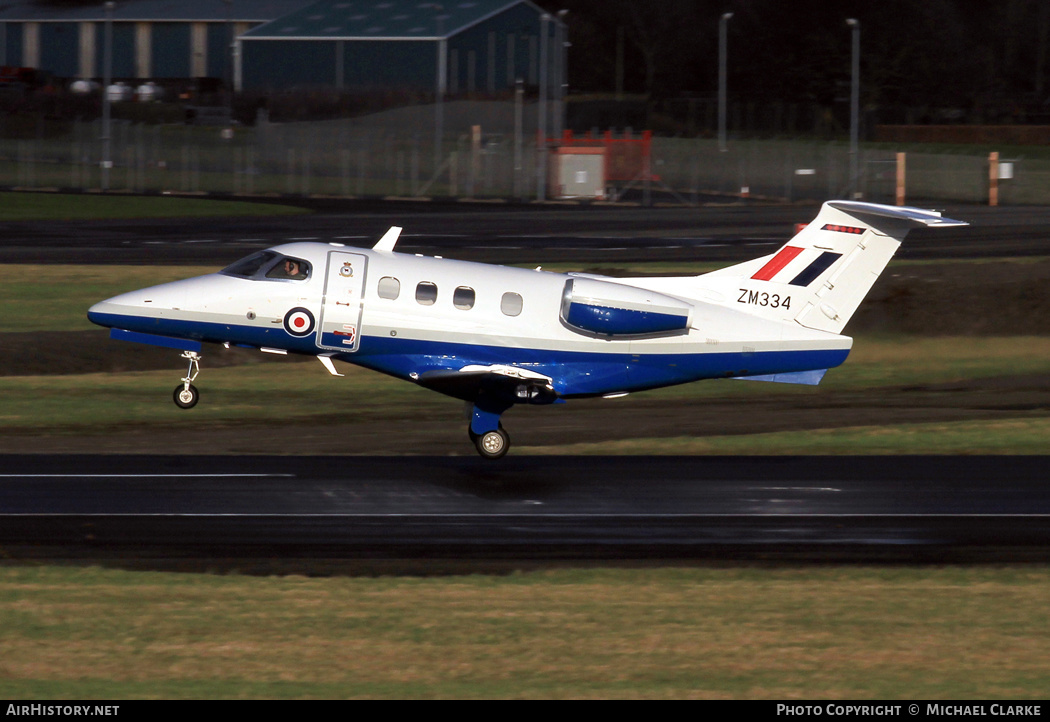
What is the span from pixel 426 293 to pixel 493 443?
8.15 feet

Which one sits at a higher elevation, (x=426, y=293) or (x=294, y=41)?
(x=294, y=41)

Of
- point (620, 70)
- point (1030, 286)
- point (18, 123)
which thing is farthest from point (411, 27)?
point (1030, 286)

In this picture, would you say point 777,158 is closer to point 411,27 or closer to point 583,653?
point 411,27

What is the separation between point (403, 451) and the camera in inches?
902

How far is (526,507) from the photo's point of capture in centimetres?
1895

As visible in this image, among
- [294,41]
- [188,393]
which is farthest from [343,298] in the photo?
[294,41]

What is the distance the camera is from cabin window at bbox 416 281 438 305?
71.3ft

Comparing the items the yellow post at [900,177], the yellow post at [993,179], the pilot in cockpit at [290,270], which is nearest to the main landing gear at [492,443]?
the pilot in cockpit at [290,270]

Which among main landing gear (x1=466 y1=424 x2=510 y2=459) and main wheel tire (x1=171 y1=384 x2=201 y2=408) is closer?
main landing gear (x1=466 y1=424 x2=510 y2=459)

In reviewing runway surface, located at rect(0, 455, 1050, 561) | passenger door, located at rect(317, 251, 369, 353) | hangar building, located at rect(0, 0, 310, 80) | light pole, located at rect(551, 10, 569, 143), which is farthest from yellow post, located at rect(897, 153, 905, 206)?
passenger door, located at rect(317, 251, 369, 353)

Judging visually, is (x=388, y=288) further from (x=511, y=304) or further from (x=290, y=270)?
(x=511, y=304)

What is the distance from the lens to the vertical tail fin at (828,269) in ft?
72.4

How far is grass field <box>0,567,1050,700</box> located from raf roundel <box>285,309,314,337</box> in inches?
279

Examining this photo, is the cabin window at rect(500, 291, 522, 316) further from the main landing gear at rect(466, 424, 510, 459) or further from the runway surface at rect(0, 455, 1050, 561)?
the runway surface at rect(0, 455, 1050, 561)
